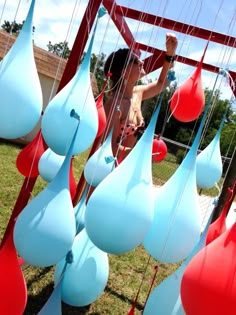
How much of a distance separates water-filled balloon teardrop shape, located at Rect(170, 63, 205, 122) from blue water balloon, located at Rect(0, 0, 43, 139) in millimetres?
773

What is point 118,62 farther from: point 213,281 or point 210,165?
point 213,281

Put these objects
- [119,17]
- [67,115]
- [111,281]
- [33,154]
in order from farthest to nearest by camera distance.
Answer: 1. [111,281]
2. [119,17]
3. [33,154]
4. [67,115]

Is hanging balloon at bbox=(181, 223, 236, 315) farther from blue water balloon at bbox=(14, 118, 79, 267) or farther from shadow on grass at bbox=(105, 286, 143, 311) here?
shadow on grass at bbox=(105, 286, 143, 311)

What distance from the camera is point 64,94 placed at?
52.7 inches

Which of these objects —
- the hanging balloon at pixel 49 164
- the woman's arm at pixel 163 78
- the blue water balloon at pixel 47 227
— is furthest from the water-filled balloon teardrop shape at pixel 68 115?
the hanging balloon at pixel 49 164

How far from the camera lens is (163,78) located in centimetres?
232

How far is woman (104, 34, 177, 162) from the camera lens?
2064mm

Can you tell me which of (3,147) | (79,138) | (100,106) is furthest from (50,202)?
(3,147)

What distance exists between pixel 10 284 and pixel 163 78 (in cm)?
154

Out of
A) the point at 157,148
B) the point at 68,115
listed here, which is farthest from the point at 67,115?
the point at 157,148

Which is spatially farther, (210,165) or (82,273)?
(210,165)

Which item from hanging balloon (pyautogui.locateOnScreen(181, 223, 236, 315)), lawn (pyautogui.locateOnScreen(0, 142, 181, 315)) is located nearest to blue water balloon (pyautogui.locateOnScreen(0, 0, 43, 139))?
hanging balloon (pyautogui.locateOnScreen(181, 223, 236, 315))

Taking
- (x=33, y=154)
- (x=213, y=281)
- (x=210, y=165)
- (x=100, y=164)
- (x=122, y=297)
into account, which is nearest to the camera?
(x=213, y=281)

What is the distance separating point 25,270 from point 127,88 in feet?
4.84
